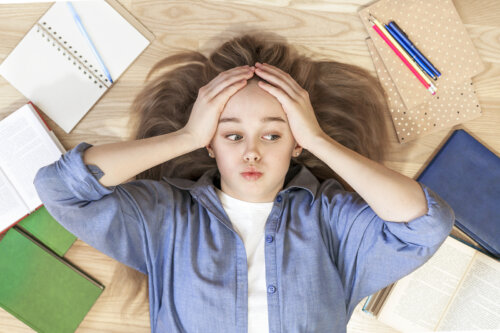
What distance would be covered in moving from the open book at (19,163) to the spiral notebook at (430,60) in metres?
1.04

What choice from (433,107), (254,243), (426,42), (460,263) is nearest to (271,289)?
(254,243)

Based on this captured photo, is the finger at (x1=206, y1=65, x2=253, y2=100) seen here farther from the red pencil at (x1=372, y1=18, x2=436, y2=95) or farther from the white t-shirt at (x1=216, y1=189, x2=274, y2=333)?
the red pencil at (x1=372, y1=18, x2=436, y2=95)

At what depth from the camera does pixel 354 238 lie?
1010mm

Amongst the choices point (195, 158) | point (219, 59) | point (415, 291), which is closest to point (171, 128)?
point (195, 158)

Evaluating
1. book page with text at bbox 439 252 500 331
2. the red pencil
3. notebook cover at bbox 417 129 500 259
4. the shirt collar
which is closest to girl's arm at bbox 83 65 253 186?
the shirt collar

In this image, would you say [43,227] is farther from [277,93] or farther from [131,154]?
[277,93]

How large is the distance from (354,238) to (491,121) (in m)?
0.63

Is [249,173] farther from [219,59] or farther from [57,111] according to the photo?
[57,111]

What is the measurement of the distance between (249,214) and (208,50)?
530mm

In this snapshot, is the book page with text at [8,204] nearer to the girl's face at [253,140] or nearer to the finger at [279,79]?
the girl's face at [253,140]

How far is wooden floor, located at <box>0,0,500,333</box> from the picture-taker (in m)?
1.20

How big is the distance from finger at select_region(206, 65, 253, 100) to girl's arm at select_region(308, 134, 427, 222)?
0.24 meters

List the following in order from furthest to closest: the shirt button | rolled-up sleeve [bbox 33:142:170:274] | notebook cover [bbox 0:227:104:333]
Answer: notebook cover [bbox 0:227:104:333], the shirt button, rolled-up sleeve [bbox 33:142:170:274]

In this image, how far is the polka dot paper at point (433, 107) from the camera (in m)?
1.23
